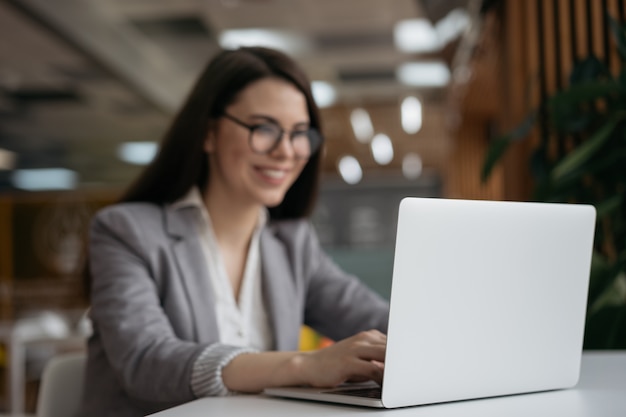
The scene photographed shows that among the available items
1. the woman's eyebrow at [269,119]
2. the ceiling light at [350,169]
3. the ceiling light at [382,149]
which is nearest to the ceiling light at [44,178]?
the ceiling light at [350,169]

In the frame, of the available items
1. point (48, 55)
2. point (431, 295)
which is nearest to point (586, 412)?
point (431, 295)

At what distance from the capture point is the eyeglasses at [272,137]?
194 centimetres

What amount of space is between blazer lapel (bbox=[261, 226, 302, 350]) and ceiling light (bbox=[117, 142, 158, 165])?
1287 centimetres

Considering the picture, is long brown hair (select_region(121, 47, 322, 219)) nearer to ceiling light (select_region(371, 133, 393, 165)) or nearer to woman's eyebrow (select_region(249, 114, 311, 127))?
woman's eyebrow (select_region(249, 114, 311, 127))

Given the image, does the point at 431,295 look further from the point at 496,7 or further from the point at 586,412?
the point at 496,7

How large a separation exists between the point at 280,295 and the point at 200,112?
49 centimetres

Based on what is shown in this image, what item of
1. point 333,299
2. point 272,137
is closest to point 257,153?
point 272,137

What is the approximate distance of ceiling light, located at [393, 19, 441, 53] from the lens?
9.37 metres

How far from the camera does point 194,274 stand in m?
1.85

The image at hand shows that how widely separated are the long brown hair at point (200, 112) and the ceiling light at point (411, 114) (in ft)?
35.6

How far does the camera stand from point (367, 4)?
336 inches

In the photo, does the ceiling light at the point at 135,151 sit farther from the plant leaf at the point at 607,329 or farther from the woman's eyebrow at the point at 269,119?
the woman's eyebrow at the point at 269,119

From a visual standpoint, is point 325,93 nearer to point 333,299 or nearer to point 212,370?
point 333,299

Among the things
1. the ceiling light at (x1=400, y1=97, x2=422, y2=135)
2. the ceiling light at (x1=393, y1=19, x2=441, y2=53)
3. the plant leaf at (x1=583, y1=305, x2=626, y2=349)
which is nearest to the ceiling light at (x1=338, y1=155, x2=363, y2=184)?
the ceiling light at (x1=400, y1=97, x2=422, y2=135)
